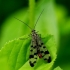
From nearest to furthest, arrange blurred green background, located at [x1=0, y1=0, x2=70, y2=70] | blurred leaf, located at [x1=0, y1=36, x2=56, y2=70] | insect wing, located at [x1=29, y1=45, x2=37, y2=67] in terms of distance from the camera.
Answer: blurred leaf, located at [x1=0, y1=36, x2=56, y2=70] < insect wing, located at [x1=29, y1=45, x2=37, y2=67] < blurred green background, located at [x1=0, y1=0, x2=70, y2=70]

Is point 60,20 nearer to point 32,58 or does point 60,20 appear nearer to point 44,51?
point 44,51

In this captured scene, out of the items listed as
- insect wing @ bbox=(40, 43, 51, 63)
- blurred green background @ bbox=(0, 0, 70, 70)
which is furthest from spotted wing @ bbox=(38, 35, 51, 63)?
blurred green background @ bbox=(0, 0, 70, 70)

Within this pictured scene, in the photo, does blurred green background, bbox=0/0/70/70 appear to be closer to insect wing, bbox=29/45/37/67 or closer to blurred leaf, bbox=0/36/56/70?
insect wing, bbox=29/45/37/67

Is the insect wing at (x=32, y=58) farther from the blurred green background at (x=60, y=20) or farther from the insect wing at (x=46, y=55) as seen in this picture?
the blurred green background at (x=60, y=20)

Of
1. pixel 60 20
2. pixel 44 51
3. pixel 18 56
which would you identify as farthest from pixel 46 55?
pixel 60 20

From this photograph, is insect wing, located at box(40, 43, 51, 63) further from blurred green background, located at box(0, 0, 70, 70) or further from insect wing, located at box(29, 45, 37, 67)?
blurred green background, located at box(0, 0, 70, 70)

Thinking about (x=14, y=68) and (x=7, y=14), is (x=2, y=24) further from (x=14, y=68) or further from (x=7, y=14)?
(x=14, y=68)

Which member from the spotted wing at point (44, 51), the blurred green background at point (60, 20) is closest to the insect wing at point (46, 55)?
the spotted wing at point (44, 51)

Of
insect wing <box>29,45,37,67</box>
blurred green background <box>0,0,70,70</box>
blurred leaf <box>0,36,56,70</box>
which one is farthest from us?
blurred green background <box>0,0,70,70</box>

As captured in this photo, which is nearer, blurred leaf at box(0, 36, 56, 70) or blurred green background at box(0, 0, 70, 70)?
blurred leaf at box(0, 36, 56, 70)

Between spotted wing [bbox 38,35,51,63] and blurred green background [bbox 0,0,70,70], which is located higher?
blurred green background [bbox 0,0,70,70]
